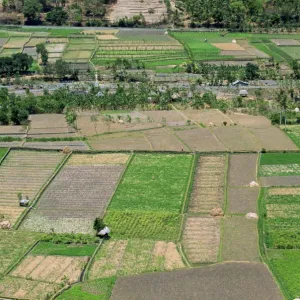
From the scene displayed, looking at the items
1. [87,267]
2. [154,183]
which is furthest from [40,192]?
[87,267]

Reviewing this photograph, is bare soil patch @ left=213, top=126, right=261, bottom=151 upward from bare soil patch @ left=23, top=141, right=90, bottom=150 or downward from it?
downward

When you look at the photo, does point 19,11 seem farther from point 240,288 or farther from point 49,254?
point 240,288

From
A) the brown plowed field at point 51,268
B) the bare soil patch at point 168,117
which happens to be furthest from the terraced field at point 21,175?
the bare soil patch at point 168,117

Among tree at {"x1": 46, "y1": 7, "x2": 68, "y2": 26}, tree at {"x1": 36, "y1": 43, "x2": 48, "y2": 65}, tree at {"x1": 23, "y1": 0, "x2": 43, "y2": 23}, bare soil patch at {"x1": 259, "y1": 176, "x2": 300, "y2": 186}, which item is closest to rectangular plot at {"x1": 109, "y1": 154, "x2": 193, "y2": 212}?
bare soil patch at {"x1": 259, "y1": 176, "x2": 300, "y2": 186}

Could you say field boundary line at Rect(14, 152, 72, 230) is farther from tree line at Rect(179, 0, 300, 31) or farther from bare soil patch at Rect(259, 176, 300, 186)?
tree line at Rect(179, 0, 300, 31)

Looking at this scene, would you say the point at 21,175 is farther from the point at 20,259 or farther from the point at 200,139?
the point at 200,139

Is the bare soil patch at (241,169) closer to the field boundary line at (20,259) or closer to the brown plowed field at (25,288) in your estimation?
the field boundary line at (20,259)

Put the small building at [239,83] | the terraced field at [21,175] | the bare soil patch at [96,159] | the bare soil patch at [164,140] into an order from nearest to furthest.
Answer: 1. the terraced field at [21,175]
2. the bare soil patch at [96,159]
3. the bare soil patch at [164,140]
4. the small building at [239,83]
